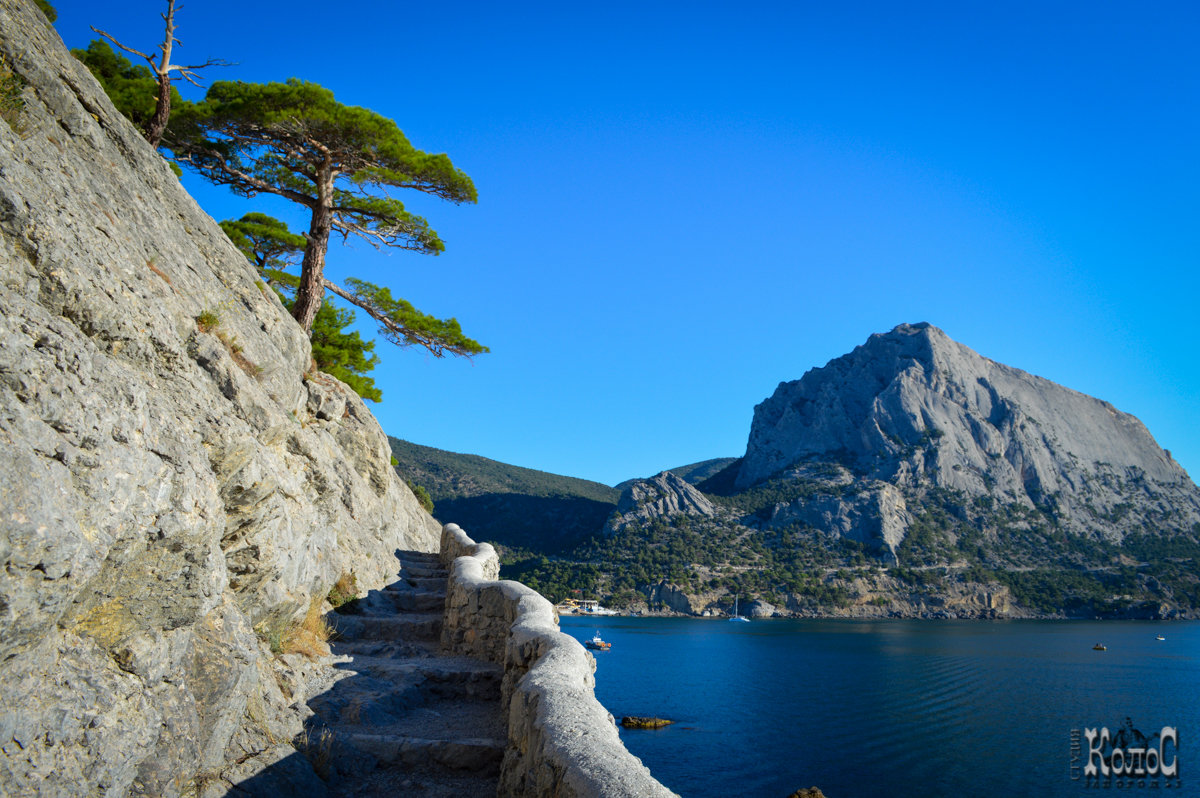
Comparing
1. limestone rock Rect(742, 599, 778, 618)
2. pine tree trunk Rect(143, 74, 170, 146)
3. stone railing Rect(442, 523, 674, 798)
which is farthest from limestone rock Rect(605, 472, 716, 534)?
stone railing Rect(442, 523, 674, 798)

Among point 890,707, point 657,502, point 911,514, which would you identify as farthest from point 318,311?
point 911,514

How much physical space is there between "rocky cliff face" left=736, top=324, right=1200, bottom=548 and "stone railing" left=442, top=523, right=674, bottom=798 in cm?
10848

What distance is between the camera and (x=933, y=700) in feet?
122

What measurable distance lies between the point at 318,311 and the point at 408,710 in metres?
12.0

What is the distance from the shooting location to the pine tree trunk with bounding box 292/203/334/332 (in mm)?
13094

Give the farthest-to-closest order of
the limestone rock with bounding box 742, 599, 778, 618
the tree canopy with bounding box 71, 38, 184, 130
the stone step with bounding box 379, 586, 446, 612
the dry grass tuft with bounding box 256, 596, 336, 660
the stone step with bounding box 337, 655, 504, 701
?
the limestone rock with bounding box 742, 599, 778, 618
the tree canopy with bounding box 71, 38, 184, 130
the stone step with bounding box 379, 586, 446, 612
the stone step with bounding box 337, 655, 504, 701
the dry grass tuft with bounding box 256, 596, 336, 660

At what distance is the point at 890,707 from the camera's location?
114ft

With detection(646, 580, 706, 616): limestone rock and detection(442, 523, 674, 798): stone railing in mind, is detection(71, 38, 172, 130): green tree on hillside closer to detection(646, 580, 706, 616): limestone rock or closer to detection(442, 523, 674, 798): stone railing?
detection(442, 523, 674, 798): stone railing

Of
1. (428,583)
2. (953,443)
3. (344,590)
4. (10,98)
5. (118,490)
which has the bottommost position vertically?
(428,583)

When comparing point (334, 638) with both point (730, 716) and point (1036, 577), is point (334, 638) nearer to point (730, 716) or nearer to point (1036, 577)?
point (730, 716)

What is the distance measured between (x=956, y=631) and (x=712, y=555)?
37.6 m

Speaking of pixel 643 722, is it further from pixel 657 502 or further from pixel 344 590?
pixel 657 502

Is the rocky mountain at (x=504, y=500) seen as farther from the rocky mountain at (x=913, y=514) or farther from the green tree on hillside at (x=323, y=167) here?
the green tree on hillside at (x=323, y=167)

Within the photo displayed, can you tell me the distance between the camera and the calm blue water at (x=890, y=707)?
23.3 meters
